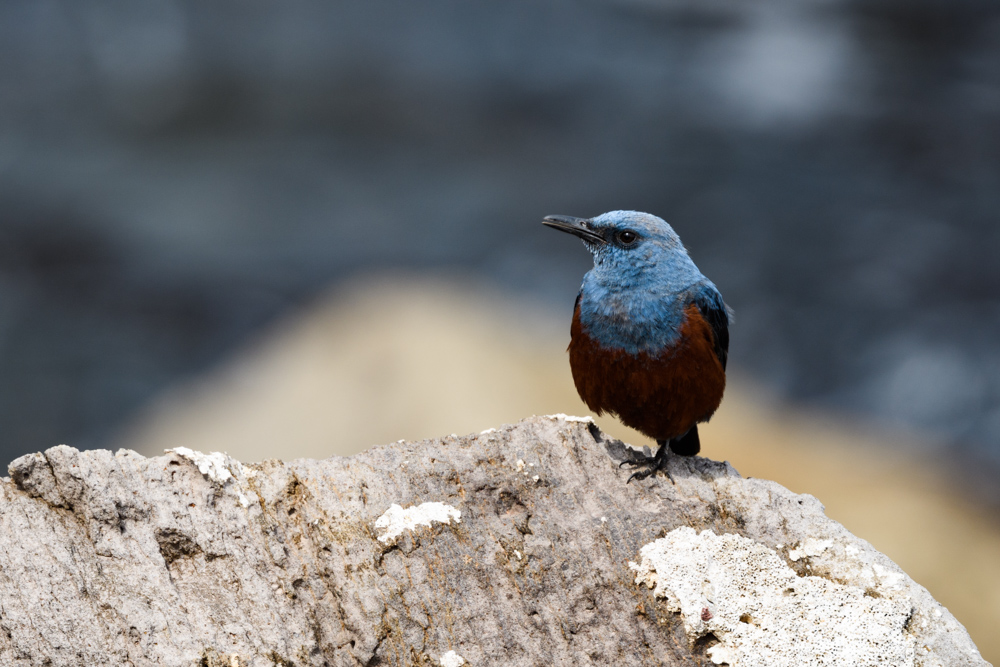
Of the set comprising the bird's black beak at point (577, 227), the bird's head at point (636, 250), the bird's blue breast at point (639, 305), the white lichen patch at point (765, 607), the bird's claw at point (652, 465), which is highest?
the bird's black beak at point (577, 227)

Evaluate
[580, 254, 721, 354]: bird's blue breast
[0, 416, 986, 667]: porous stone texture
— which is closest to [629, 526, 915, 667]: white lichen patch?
[0, 416, 986, 667]: porous stone texture

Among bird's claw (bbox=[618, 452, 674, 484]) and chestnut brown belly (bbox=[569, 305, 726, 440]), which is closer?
bird's claw (bbox=[618, 452, 674, 484])

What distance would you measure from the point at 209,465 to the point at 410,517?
96 centimetres

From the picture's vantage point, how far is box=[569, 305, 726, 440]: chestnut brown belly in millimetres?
5223

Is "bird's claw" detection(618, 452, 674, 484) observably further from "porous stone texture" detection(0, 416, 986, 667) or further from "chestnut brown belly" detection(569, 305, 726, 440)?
"chestnut brown belly" detection(569, 305, 726, 440)

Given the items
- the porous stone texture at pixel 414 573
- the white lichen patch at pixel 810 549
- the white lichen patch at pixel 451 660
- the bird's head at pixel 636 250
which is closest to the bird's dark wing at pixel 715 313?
the bird's head at pixel 636 250

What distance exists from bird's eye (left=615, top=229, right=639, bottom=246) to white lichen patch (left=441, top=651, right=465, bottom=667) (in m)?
2.73

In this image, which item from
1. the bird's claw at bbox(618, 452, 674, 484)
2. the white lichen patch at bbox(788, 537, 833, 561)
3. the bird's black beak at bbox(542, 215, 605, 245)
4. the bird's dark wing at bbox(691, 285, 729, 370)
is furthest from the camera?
the bird's black beak at bbox(542, 215, 605, 245)

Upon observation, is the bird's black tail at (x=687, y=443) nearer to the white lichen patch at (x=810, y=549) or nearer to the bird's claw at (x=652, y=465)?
the bird's claw at (x=652, y=465)

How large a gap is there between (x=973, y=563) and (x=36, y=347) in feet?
47.3

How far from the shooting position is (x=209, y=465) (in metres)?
4.10

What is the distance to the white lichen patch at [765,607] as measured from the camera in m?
3.87

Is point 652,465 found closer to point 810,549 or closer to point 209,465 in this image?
point 810,549

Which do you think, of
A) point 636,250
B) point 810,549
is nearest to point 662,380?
point 636,250
